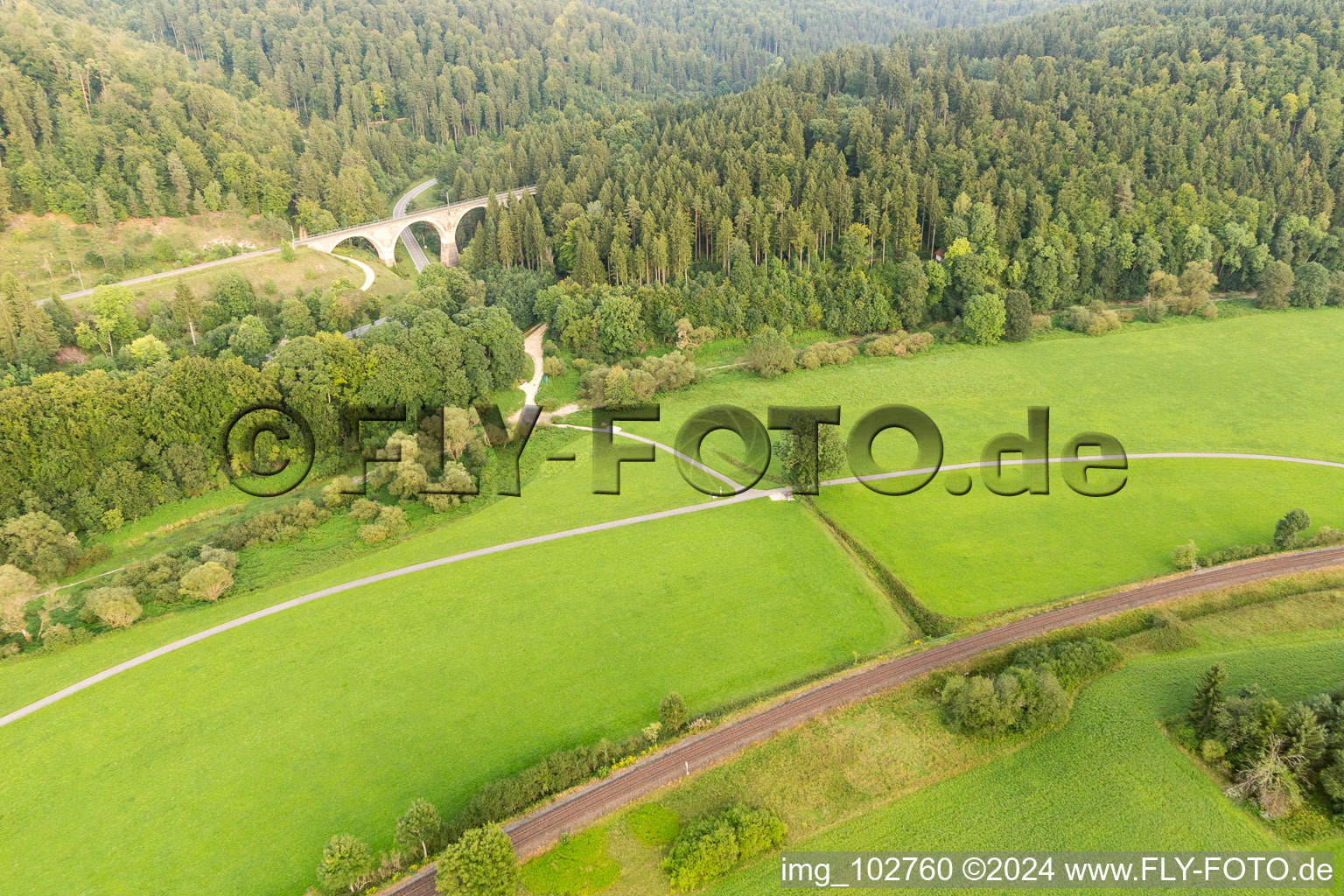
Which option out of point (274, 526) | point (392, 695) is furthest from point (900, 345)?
point (274, 526)

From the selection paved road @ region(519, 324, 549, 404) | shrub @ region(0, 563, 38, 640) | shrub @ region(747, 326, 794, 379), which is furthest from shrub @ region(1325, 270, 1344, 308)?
shrub @ region(0, 563, 38, 640)

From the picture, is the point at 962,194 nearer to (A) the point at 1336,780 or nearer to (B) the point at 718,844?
(A) the point at 1336,780

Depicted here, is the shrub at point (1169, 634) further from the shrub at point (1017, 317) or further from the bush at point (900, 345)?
the shrub at point (1017, 317)

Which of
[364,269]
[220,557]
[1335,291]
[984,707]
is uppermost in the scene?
[364,269]

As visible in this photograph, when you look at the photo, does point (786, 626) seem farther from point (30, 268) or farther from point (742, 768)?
point (30, 268)

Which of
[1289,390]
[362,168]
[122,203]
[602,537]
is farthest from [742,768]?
[362,168]

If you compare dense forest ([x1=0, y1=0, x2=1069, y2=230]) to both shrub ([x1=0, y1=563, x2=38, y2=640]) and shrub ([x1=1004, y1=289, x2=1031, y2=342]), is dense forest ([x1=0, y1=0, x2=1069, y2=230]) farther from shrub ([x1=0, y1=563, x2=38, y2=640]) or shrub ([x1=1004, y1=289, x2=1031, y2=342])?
shrub ([x1=1004, y1=289, x2=1031, y2=342])

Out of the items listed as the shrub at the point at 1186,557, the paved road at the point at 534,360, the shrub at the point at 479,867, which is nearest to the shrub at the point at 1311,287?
the shrub at the point at 1186,557
